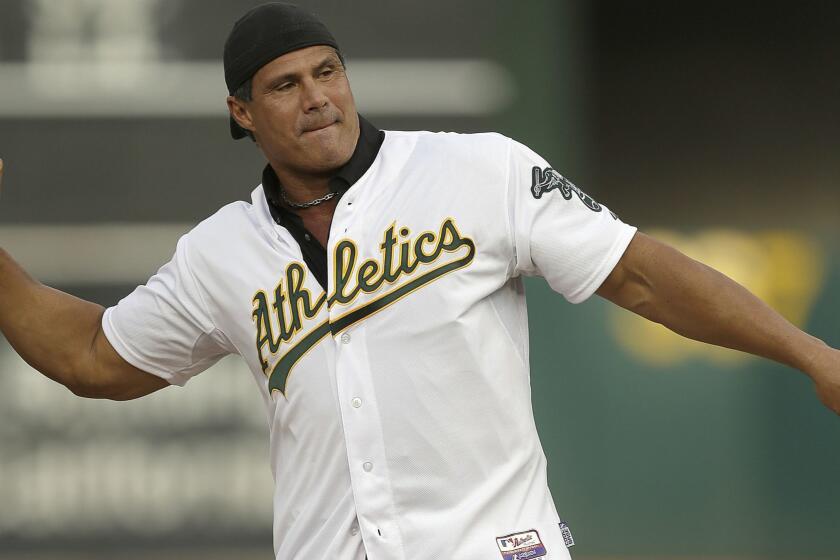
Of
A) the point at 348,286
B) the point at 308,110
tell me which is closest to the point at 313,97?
the point at 308,110

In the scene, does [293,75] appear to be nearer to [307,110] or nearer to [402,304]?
[307,110]

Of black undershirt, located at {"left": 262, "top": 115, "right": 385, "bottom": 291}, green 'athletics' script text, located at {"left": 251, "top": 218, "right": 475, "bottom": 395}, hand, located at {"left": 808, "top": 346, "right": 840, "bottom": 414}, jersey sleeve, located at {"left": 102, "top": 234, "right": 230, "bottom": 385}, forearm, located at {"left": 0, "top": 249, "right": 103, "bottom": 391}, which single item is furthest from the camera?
forearm, located at {"left": 0, "top": 249, "right": 103, "bottom": 391}

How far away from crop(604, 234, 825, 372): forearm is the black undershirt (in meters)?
0.61

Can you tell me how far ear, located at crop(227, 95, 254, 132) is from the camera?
10.0ft

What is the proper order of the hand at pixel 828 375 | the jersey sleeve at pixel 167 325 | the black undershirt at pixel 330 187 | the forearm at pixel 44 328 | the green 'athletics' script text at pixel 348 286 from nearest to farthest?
the hand at pixel 828 375
the green 'athletics' script text at pixel 348 286
the black undershirt at pixel 330 187
the jersey sleeve at pixel 167 325
the forearm at pixel 44 328

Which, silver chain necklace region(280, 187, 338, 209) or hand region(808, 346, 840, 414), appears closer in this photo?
hand region(808, 346, 840, 414)

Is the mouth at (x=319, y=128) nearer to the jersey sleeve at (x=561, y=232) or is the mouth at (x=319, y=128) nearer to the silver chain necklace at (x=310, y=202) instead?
the silver chain necklace at (x=310, y=202)

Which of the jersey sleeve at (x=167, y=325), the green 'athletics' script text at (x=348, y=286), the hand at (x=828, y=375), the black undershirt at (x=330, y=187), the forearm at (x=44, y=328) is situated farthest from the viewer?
the forearm at (x=44, y=328)

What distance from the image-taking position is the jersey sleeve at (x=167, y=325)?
2971 millimetres

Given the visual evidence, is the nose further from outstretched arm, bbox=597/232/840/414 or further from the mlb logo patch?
the mlb logo patch

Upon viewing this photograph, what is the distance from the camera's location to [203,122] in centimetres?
Answer: 671

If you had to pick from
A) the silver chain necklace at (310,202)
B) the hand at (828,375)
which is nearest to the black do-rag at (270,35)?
the silver chain necklace at (310,202)

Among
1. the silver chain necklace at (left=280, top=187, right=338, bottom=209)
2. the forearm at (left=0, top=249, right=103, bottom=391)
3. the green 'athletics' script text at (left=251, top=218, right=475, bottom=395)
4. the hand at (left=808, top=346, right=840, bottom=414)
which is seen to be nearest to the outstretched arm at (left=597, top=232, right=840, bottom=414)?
the hand at (left=808, top=346, right=840, bottom=414)

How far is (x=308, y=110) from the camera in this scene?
2887 millimetres
